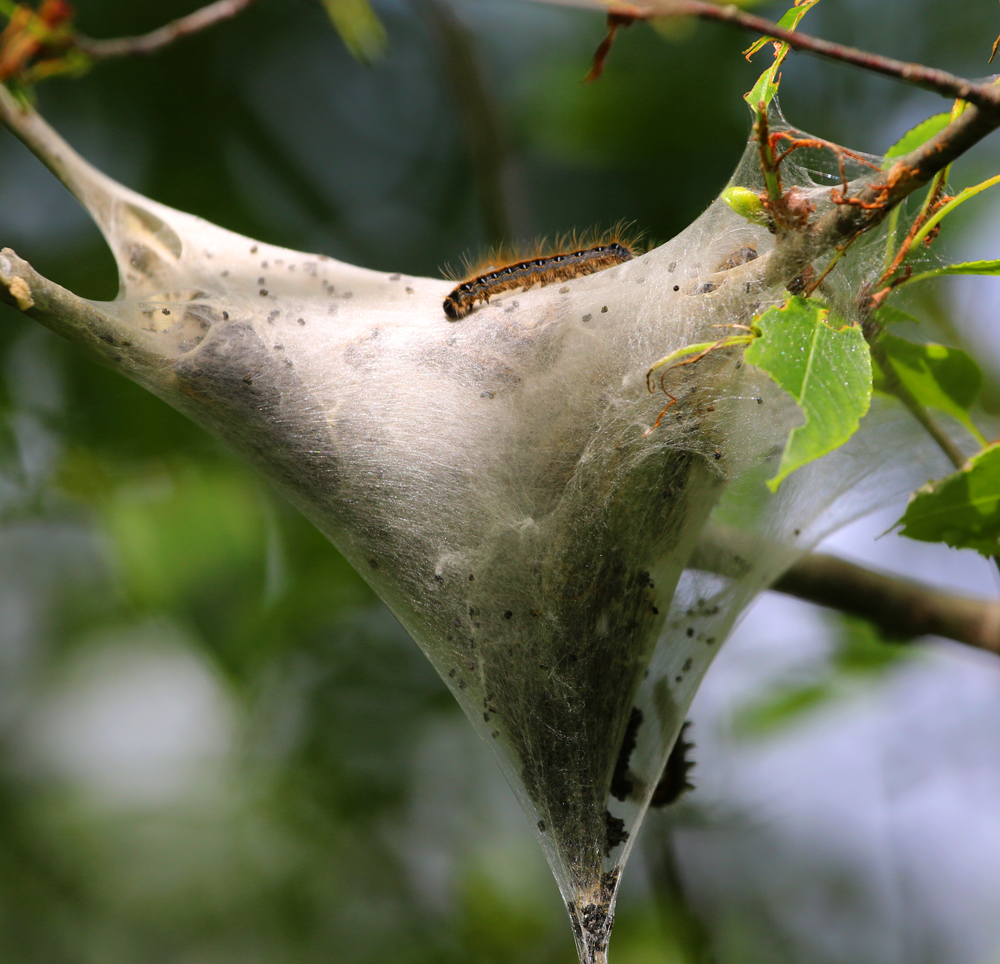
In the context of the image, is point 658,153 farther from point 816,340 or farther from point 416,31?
point 816,340

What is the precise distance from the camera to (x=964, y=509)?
6.00 feet

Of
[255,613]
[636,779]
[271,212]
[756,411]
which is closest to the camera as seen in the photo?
[756,411]

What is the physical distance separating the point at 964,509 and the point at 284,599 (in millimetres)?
2703

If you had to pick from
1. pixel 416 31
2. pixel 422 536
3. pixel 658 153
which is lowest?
pixel 422 536

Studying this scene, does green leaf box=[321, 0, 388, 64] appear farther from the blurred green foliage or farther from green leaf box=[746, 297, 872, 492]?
green leaf box=[746, 297, 872, 492]

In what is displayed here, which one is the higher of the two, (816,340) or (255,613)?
(255,613)

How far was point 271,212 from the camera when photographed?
19.2 ft

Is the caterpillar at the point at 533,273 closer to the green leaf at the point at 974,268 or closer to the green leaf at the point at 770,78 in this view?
the green leaf at the point at 770,78

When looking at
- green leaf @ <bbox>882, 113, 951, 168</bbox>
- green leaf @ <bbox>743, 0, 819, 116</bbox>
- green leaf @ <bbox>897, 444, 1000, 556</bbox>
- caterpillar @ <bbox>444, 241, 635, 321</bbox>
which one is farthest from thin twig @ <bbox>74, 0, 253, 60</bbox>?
green leaf @ <bbox>897, 444, 1000, 556</bbox>

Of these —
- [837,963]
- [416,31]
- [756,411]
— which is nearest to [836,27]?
[416,31]

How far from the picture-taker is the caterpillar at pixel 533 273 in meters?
2.58

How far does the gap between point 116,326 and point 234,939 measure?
558 centimetres

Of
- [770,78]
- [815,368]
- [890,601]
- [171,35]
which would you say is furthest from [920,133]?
[171,35]

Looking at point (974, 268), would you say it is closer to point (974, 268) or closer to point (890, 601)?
point (974, 268)
